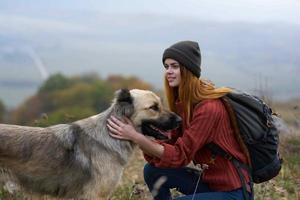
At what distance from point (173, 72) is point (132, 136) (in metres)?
0.65

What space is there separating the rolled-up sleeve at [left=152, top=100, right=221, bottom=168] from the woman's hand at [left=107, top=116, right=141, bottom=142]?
1.14 feet

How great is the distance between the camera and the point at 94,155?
4742 millimetres

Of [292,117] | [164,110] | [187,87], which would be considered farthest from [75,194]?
[292,117]

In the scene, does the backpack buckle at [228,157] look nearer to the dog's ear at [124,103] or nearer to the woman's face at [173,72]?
the woman's face at [173,72]

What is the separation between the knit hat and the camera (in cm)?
425

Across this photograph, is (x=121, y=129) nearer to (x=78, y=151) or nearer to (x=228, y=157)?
(x=78, y=151)

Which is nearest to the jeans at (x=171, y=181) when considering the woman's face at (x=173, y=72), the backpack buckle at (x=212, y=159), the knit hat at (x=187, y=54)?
the backpack buckle at (x=212, y=159)

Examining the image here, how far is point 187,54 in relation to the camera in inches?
168

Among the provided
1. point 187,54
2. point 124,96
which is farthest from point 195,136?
point 124,96

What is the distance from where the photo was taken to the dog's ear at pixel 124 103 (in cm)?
468

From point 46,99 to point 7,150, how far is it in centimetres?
4144

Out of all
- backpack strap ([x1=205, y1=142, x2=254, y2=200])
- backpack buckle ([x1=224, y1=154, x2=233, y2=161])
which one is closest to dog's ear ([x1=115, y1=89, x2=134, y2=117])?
backpack strap ([x1=205, y1=142, x2=254, y2=200])

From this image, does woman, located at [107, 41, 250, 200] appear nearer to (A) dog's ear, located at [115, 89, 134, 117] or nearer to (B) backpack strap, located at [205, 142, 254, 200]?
(B) backpack strap, located at [205, 142, 254, 200]

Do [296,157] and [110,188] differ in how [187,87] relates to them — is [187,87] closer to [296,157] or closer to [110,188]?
[110,188]
